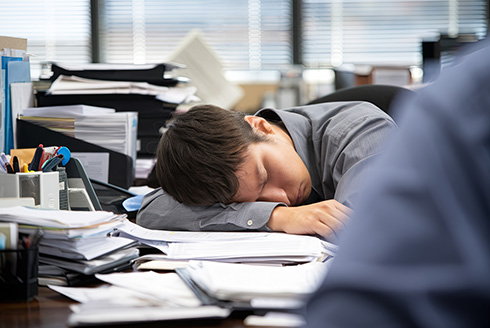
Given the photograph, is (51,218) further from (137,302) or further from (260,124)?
(260,124)

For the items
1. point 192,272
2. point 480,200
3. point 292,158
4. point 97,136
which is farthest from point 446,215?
point 97,136

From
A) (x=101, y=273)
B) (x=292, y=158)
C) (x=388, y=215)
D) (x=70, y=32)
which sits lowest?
(x=101, y=273)

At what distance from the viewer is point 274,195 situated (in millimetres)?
1231

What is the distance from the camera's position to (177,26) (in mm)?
5934

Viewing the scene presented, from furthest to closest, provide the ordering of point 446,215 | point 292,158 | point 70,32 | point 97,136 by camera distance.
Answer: point 70,32
point 97,136
point 292,158
point 446,215

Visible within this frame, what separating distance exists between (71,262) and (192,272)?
19 centimetres

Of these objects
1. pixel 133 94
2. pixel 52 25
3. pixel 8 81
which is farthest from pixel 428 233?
pixel 52 25

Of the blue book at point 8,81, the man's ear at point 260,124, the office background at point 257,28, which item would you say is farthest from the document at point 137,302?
the office background at point 257,28

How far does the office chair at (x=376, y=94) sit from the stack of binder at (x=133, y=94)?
549 millimetres

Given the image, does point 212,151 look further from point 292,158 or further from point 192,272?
point 192,272

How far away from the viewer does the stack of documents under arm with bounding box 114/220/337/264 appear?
2.82 feet

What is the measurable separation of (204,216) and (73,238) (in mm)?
419

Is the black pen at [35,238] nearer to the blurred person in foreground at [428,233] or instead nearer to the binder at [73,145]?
the blurred person in foreground at [428,233]

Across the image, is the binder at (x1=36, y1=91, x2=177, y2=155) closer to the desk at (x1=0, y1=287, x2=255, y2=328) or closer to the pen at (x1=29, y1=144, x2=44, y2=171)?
the pen at (x1=29, y1=144, x2=44, y2=171)
